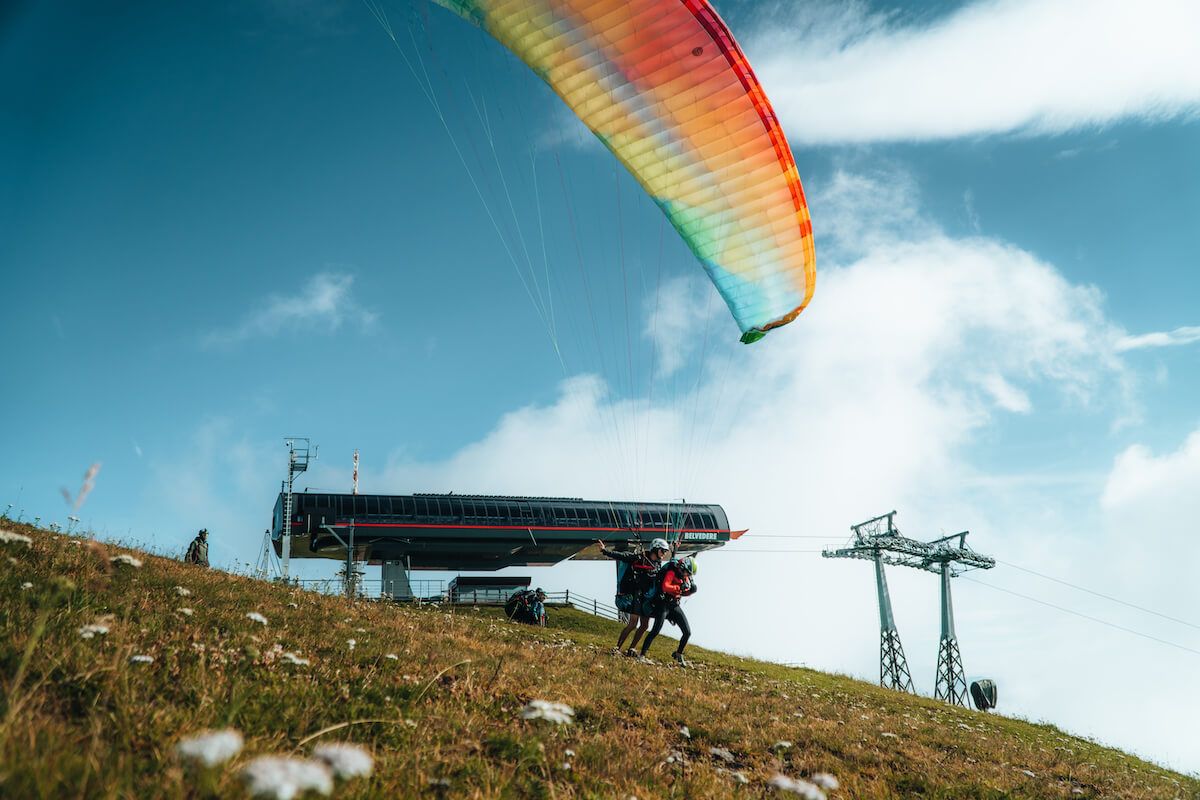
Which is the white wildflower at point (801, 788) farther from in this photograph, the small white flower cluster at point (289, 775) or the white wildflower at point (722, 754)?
the white wildflower at point (722, 754)

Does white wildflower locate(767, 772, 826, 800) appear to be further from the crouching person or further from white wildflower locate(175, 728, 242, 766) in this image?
the crouching person

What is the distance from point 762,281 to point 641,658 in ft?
26.7

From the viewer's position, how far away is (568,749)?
16.1ft

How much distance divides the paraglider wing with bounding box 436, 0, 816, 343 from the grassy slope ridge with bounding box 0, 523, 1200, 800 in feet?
28.8

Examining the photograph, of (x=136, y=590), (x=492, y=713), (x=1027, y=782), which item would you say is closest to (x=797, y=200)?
(x=1027, y=782)

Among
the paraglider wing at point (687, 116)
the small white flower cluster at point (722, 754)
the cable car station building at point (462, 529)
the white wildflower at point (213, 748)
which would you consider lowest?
the small white flower cluster at point (722, 754)

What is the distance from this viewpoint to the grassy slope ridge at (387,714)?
332 cm

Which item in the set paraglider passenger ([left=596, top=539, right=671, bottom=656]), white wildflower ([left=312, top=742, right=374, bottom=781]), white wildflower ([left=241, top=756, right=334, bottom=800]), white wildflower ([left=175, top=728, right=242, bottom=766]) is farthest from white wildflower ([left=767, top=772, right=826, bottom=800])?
paraglider passenger ([left=596, top=539, right=671, bottom=656])

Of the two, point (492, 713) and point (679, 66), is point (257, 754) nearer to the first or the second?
point (492, 713)

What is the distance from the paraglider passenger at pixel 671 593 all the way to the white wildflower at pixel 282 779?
1152 cm

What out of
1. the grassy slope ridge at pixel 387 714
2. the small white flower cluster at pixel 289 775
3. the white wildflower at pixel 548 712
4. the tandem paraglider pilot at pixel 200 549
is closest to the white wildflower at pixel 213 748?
the small white flower cluster at pixel 289 775

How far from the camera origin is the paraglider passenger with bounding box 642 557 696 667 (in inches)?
518

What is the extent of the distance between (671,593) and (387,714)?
352 inches

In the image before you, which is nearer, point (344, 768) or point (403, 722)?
point (344, 768)
